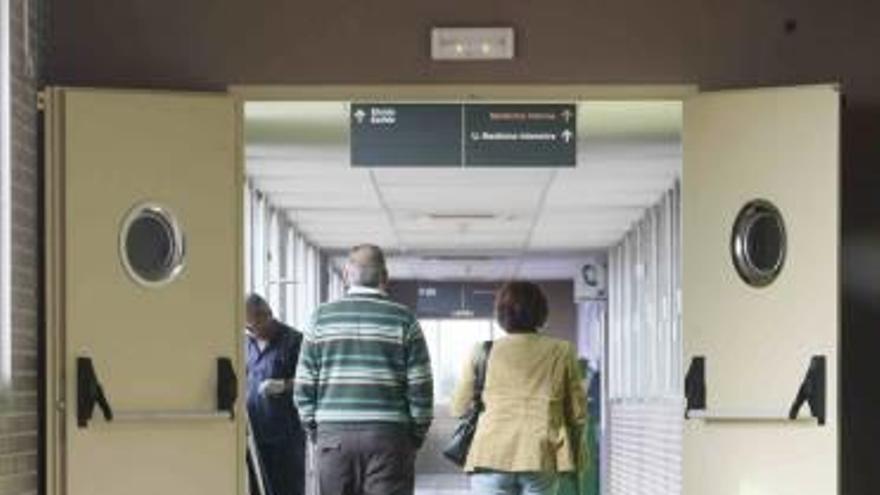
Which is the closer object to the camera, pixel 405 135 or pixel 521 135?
pixel 521 135

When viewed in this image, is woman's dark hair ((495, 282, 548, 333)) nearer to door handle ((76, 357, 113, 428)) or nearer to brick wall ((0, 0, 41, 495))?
door handle ((76, 357, 113, 428))

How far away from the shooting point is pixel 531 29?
5395 millimetres

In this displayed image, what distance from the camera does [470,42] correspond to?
5.36 meters

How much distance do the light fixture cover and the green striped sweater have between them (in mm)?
901

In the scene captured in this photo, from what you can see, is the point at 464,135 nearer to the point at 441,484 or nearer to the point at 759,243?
the point at 759,243

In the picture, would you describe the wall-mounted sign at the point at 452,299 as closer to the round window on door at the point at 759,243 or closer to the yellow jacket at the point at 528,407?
the yellow jacket at the point at 528,407

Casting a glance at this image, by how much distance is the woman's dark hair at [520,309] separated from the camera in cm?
559

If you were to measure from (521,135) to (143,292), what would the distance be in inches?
75.0

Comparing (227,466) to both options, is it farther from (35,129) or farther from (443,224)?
(443,224)

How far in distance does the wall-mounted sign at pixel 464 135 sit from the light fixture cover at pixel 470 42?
3.33 feet

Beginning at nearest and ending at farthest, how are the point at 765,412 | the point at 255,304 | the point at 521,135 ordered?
the point at 765,412 → the point at 521,135 → the point at 255,304

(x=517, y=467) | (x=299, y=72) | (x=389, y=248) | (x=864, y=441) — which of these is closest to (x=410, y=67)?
(x=299, y=72)

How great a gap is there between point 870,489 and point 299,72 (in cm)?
238

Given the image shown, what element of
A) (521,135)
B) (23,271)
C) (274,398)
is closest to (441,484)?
(274,398)
